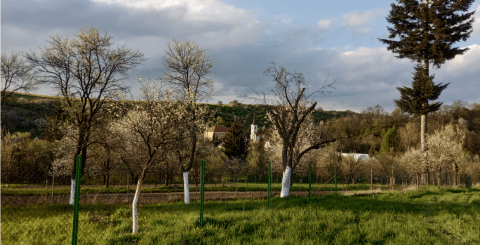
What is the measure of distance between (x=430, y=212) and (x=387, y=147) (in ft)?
172

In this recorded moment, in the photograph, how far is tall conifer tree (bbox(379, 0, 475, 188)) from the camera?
2658 cm

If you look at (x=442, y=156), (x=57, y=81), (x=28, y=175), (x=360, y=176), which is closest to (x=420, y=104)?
(x=442, y=156)

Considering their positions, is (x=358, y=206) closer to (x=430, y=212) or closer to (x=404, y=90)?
(x=430, y=212)

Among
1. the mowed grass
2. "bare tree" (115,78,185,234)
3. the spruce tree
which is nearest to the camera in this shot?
the mowed grass

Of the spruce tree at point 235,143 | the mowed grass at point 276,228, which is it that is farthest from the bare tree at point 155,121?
the spruce tree at point 235,143

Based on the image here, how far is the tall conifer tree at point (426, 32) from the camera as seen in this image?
87.2 feet

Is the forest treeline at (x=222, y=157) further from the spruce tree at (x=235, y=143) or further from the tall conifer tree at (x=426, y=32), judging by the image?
the tall conifer tree at (x=426, y=32)

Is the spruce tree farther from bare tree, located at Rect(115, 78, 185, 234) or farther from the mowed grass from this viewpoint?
the mowed grass

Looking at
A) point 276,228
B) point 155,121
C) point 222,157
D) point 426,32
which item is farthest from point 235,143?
point 276,228

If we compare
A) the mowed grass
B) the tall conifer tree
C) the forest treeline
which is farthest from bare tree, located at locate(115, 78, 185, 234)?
the tall conifer tree

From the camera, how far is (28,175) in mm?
30797

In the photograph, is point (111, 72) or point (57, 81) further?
point (111, 72)

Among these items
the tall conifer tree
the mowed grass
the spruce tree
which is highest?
the tall conifer tree

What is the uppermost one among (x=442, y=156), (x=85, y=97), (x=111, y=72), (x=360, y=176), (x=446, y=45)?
(x=446, y=45)
